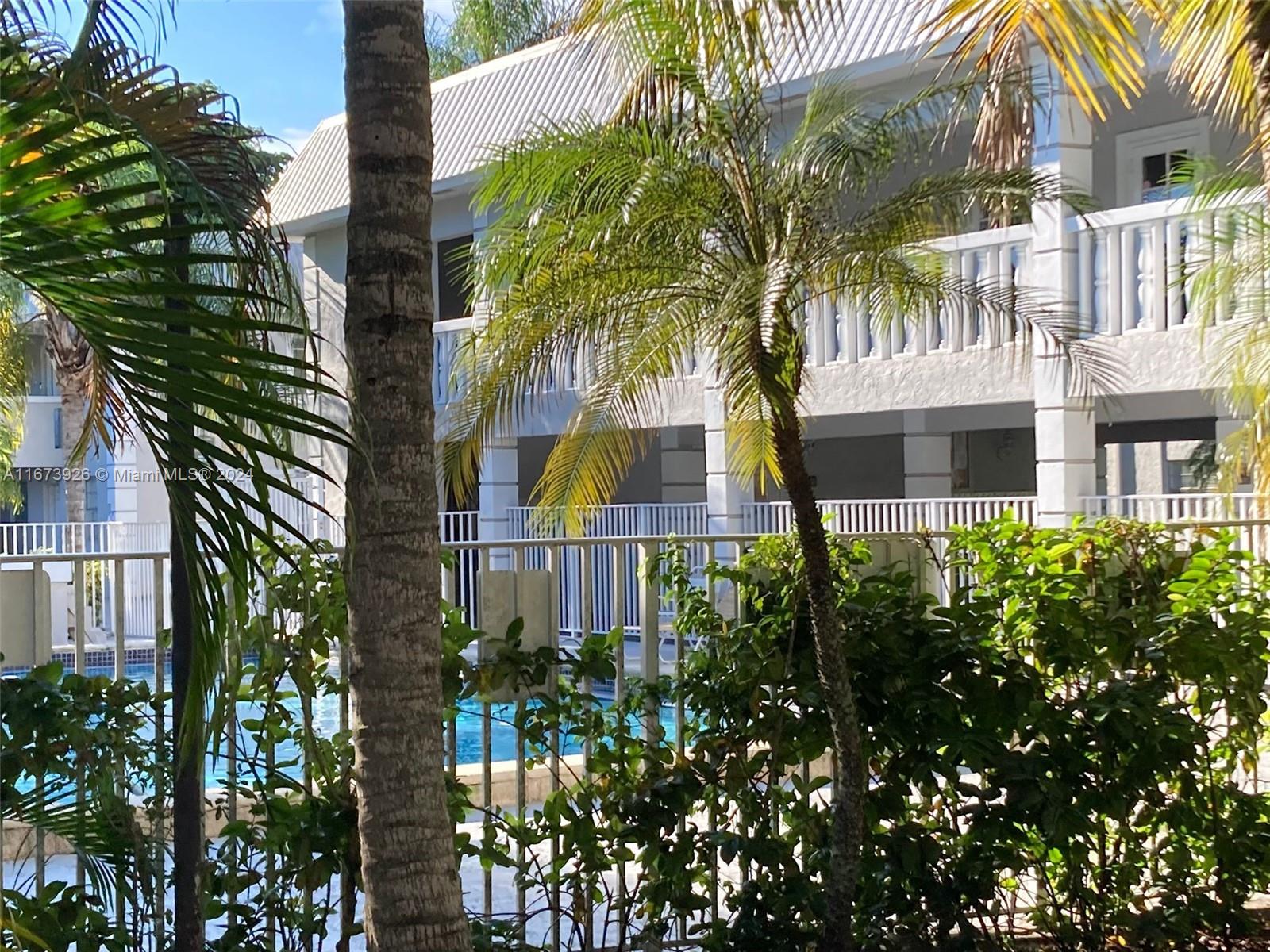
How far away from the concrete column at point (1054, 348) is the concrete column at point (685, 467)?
9802 millimetres

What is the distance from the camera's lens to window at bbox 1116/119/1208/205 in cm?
1398

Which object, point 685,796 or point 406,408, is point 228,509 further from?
point 685,796

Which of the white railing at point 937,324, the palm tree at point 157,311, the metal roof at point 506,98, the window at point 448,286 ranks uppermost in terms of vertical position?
the metal roof at point 506,98

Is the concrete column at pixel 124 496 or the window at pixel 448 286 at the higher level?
the window at pixel 448 286

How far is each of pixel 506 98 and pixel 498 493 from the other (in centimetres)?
481

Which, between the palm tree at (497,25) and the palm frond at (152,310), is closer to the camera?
the palm frond at (152,310)

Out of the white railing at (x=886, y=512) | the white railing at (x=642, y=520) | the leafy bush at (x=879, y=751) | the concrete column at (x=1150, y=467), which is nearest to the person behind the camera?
the leafy bush at (x=879, y=751)

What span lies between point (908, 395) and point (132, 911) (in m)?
10.2

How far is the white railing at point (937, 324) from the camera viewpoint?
12297 mm

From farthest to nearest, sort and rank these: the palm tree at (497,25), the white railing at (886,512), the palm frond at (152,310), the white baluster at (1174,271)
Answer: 1. the palm tree at (497,25)
2. the white railing at (886,512)
3. the white baluster at (1174,271)
4. the palm frond at (152,310)

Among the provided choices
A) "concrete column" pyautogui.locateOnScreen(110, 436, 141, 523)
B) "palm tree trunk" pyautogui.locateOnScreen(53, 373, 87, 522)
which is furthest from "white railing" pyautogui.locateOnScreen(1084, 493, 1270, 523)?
"palm tree trunk" pyautogui.locateOnScreen(53, 373, 87, 522)

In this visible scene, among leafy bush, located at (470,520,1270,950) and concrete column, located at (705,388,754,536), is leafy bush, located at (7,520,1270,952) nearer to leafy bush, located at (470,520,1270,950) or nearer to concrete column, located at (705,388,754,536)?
leafy bush, located at (470,520,1270,950)

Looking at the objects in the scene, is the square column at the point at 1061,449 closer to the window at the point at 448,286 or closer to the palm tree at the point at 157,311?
the window at the point at 448,286

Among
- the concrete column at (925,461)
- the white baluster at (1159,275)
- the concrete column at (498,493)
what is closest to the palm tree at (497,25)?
the concrete column at (498,493)
